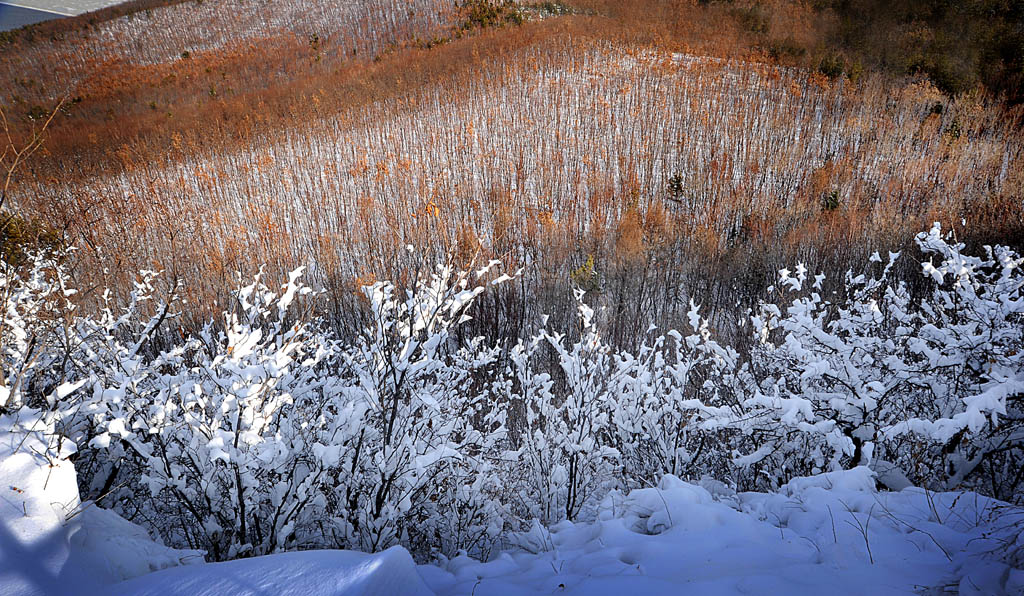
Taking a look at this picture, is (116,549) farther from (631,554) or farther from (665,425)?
(665,425)

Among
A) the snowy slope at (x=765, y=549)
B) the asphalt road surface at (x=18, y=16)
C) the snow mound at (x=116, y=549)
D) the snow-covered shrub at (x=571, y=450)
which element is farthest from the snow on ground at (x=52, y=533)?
the asphalt road surface at (x=18, y=16)

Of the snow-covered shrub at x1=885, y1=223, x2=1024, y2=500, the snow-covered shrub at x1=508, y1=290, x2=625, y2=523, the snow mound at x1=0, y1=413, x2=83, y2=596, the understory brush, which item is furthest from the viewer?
the snow-covered shrub at x1=508, y1=290, x2=625, y2=523

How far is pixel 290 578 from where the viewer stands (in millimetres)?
1976

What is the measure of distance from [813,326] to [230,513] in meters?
4.42

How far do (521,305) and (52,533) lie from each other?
5.68 meters

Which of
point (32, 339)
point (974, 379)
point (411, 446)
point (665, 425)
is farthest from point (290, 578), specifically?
point (974, 379)

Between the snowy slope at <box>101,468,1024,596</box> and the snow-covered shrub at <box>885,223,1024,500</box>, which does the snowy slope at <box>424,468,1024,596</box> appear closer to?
the snowy slope at <box>101,468,1024,596</box>

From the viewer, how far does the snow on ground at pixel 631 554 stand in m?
1.94

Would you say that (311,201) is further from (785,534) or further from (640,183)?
(785,534)

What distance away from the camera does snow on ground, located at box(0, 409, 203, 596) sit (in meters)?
1.86

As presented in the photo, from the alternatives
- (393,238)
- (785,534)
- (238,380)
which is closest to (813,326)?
(785,534)

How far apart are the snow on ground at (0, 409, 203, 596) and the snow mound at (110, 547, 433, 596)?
21 cm

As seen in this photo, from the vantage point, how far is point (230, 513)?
3.13 m

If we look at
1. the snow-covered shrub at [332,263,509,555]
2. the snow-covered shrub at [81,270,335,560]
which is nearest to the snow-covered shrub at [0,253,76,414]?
Answer: the snow-covered shrub at [81,270,335,560]
